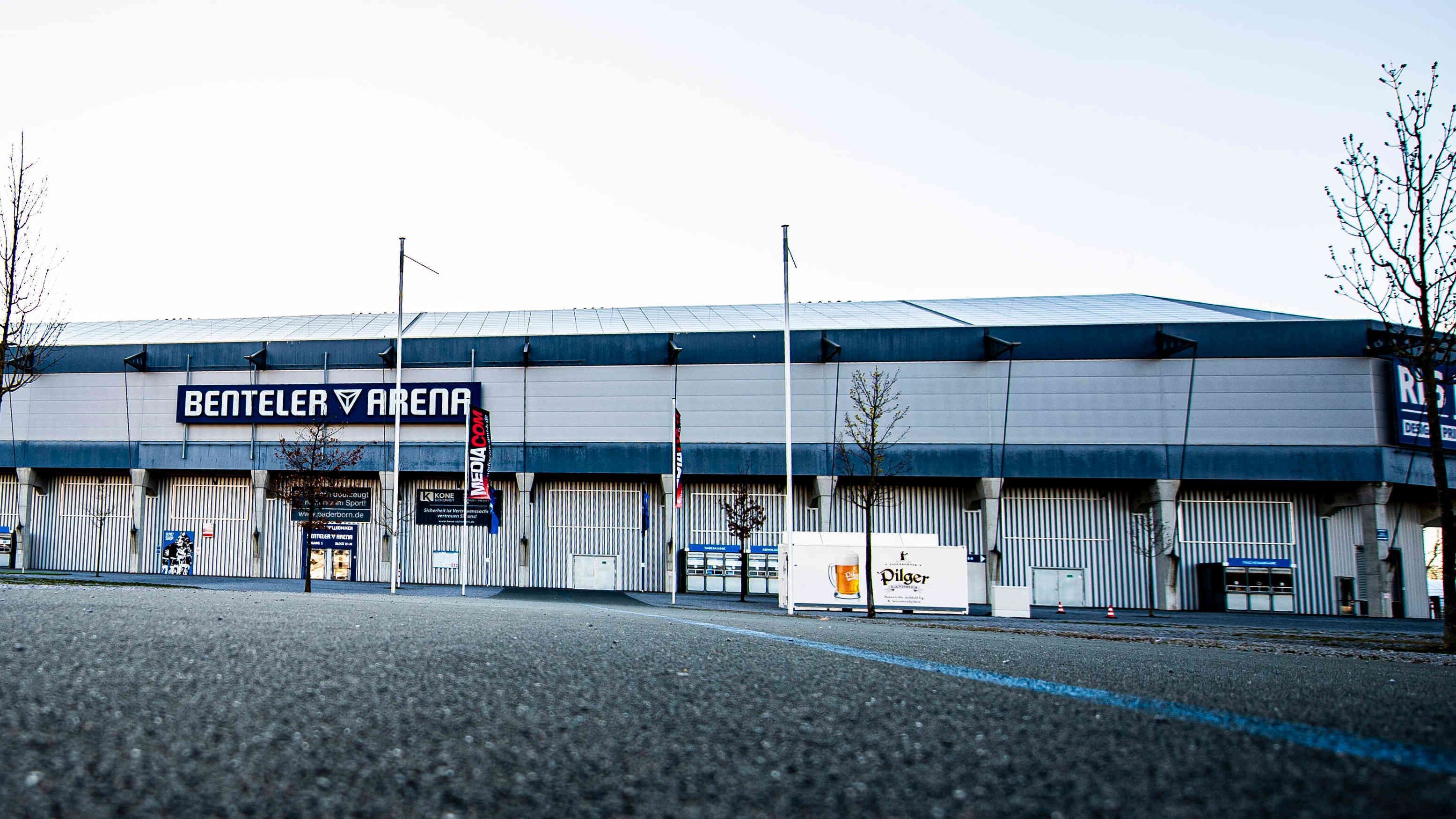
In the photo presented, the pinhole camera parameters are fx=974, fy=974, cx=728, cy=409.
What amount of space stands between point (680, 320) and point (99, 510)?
86.1ft

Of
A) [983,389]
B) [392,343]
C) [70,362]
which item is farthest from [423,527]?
[983,389]

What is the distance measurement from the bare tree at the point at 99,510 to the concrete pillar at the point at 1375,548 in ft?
163

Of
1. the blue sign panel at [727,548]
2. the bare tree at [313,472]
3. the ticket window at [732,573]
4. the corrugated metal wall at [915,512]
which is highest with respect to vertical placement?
the bare tree at [313,472]

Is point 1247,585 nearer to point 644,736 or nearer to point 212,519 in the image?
point 644,736

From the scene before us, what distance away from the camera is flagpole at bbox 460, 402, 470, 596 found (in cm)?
3338

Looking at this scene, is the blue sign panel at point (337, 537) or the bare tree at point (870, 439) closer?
the bare tree at point (870, 439)

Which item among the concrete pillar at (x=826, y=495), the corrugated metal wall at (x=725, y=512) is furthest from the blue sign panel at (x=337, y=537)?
the concrete pillar at (x=826, y=495)

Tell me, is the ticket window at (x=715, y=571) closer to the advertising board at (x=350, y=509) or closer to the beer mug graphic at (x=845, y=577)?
the beer mug graphic at (x=845, y=577)

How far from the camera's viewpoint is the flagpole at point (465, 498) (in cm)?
3338

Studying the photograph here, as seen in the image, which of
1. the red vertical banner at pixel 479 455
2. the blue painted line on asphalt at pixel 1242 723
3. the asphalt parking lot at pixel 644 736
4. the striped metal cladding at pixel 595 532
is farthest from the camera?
the striped metal cladding at pixel 595 532

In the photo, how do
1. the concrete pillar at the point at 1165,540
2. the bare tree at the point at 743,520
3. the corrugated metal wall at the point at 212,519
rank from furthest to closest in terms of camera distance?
the corrugated metal wall at the point at 212,519 → the bare tree at the point at 743,520 → the concrete pillar at the point at 1165,540

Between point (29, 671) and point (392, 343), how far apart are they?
38.9 metres

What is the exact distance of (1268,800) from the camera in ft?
5.17

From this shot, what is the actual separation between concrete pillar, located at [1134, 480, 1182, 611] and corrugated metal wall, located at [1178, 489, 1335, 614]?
0.38 m
